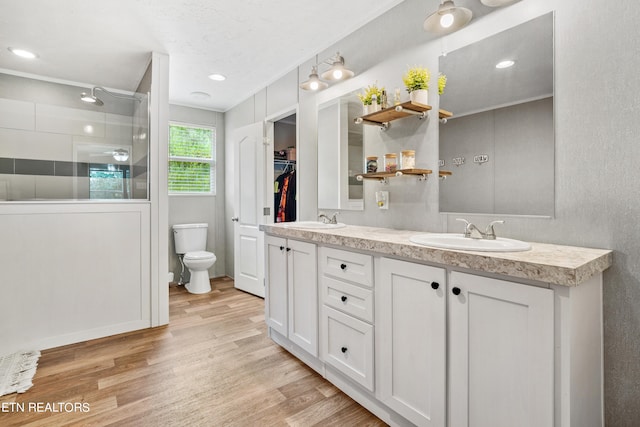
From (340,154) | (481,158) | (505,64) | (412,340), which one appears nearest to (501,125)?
(481,158)

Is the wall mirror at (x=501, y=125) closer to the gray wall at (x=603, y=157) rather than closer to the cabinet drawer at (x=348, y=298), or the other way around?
the gray wall at (x=603, y=157)

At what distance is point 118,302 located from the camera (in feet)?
9.23

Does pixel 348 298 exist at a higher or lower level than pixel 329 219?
lower

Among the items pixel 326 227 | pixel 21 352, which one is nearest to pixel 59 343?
pixel 21 352

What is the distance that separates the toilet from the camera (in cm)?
385

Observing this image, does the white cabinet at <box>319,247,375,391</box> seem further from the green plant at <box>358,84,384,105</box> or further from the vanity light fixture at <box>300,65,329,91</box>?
the vanity light fixture at <box>300,65,329,91</box>

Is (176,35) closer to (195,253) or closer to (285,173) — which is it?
(285,173)

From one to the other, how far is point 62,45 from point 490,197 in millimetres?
3479

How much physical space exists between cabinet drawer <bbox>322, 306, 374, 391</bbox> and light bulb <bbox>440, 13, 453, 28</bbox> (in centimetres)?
161

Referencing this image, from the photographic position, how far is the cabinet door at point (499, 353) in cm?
106

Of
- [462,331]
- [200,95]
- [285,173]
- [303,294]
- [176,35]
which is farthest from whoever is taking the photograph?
[285,173]

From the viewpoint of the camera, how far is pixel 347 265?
181cm

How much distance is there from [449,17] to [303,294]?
1.80 metres

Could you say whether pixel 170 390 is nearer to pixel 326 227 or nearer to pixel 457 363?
pixel 326 227
